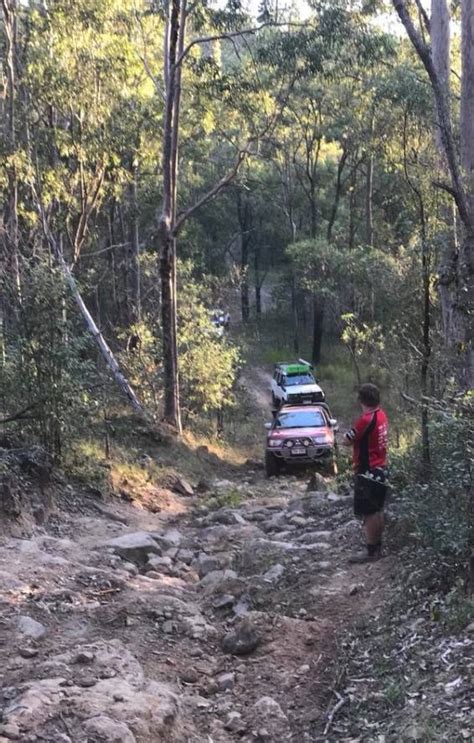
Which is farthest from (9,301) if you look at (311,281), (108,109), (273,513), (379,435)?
(311,281)

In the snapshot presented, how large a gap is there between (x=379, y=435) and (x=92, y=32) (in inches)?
543

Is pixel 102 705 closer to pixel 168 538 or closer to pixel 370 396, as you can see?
pixel 370 396

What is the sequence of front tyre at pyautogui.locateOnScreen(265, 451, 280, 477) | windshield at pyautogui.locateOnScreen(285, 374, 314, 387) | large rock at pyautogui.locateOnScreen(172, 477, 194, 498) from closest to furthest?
large rock at pyautogui.locateOnScreen(172, 477, 194, 498) → front tyre at pyautogui.locateOnScreen(265, 451, 280, 477) → windshield at pyautogui.locateOnScreen(285, 374, 314, 387)

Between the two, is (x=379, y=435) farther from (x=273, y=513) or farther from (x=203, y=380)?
(x=203, y=380)

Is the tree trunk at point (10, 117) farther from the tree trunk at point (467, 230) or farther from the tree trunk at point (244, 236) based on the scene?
the tree trunk at point (244, 236)

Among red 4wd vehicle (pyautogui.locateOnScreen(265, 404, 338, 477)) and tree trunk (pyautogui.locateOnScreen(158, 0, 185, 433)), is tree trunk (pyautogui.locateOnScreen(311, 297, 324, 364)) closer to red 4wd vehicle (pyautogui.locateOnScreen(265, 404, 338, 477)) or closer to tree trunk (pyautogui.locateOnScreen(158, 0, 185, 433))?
tree trunk (pyautogui.locateOnScreen(158, 0, 185, 433))

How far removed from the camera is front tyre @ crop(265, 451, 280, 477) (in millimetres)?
15255

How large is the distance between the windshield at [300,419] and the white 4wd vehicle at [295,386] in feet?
21.1

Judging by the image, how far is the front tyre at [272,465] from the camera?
50.0 ft

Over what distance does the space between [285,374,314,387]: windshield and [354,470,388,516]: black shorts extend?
59.4 feet

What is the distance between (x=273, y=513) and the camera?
10.8m

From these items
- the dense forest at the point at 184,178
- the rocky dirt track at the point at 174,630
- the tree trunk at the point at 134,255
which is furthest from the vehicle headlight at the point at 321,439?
the tree trunk at the point at 134,255

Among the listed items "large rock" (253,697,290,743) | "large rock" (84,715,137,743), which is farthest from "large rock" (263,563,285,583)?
"large rock" (84,715,137,743)

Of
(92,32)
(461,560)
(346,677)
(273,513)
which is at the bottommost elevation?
(273,513)
